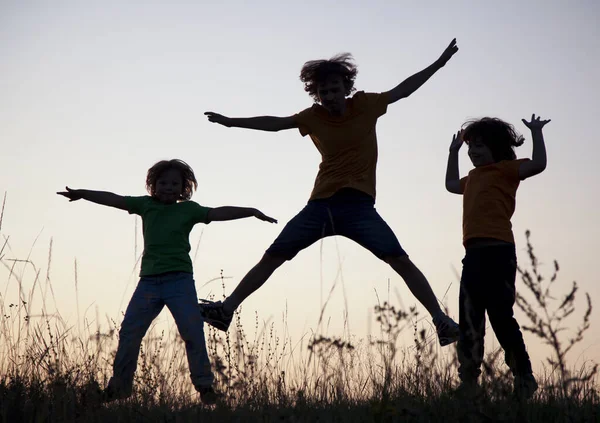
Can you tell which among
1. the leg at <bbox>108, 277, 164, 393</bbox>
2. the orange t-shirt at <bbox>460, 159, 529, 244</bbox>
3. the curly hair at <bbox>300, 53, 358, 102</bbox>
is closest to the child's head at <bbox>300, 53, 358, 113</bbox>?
the curly hair at <bbox>300, 53, 358, 102</bbox>

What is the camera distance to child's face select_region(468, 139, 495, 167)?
6.01 meters

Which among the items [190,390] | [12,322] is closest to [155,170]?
[12,322]

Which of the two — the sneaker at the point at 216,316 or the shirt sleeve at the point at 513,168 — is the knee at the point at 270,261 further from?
the shirt sleeve at the point at 513,168

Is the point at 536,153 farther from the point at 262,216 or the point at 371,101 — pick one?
the point at 262,216

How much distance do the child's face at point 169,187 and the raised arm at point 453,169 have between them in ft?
7.12

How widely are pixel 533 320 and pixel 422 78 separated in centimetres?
389

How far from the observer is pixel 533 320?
9.46 feet

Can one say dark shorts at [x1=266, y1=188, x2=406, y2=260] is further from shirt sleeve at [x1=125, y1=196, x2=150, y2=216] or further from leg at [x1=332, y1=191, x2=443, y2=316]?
shirt sleeve at [x1=125, y1=196, x2=150, y2=216]

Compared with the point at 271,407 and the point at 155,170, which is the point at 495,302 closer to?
the point at 271,407

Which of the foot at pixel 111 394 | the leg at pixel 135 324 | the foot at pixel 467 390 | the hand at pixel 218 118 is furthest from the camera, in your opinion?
the hand at pixel 218 118

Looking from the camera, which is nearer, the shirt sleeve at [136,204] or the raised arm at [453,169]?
the shirt sleeve at [136,204]

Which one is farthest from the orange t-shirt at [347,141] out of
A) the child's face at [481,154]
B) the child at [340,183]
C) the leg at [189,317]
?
the leg at [189,317]

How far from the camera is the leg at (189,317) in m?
5.40

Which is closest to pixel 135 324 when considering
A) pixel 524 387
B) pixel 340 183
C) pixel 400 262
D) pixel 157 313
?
pixel 157 313
